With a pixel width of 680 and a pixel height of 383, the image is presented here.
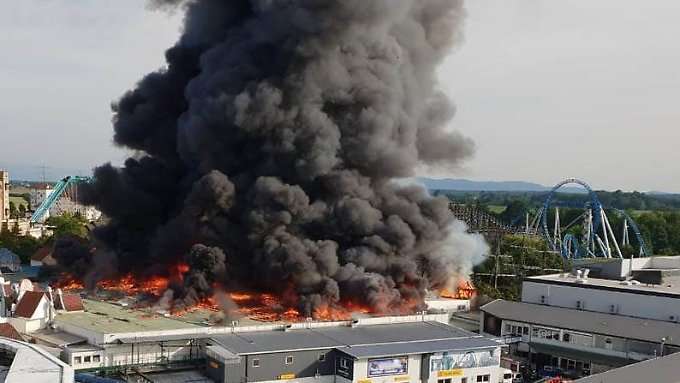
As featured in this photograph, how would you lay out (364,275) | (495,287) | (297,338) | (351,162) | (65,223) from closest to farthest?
(297,338), (364,275), (351,162), (495,287), (65,223)

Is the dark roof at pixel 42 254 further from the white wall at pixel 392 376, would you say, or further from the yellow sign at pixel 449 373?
the yellow sign at pixel 449 373

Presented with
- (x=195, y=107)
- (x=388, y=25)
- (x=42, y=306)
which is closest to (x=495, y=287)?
(x=388, y=25)

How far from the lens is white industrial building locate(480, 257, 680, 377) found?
2869 cm

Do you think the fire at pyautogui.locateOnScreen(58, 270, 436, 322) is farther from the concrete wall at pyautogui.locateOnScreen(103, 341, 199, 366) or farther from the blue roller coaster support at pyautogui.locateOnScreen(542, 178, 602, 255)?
the blue roller coaster support at pyautogui.locateOnScreen(542, 178, 602, 255)

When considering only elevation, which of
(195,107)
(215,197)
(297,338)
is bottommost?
(297,338)

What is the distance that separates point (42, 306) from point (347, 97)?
1686 cm

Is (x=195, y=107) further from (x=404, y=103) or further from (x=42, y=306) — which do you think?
(x=42, y=306)

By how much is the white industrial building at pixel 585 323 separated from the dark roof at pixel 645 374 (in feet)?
15.3

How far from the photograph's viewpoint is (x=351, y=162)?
119ft

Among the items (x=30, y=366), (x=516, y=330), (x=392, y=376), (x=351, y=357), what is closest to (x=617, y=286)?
(x=516, y=330)

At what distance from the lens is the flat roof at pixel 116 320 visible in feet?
84.9

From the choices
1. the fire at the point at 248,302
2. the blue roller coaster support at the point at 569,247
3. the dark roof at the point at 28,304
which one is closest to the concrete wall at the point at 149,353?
the dark roof at the point at 28,304

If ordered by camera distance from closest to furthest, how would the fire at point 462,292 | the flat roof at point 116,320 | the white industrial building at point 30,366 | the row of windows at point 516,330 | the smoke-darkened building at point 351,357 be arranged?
the white industrial building at point 30,366
the smoke-darkened building at point 351,357
the flat roof at point 116,320
the row of windows at point 516,330
the fire at point 462,292

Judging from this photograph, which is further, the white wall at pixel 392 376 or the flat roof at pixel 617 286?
the flat roof at pixel 617 286
